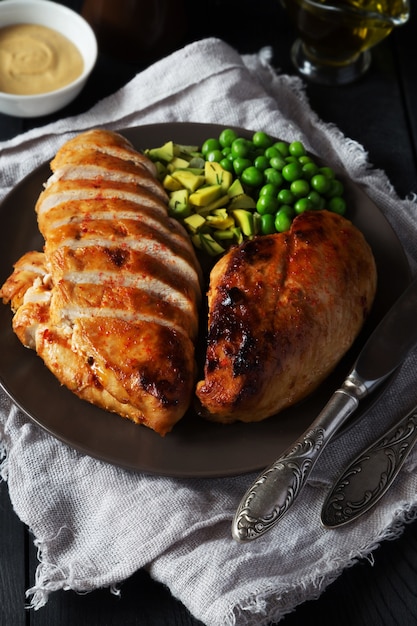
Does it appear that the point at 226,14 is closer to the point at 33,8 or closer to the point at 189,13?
the point at 189,13

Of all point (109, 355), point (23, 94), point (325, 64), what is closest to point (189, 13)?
point (325, 64)

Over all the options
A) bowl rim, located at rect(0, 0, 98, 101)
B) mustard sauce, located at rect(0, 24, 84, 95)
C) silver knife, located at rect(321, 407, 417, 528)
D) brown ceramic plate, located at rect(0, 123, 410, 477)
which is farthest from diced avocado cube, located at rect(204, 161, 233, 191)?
silver knife, located at rect(321, 407, 417, 528)

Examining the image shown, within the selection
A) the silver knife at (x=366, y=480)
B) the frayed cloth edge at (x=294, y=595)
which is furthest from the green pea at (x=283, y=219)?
the frayed cloth edge at (x=294, y=595)

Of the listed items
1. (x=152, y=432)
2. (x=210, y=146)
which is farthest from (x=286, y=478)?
(x=210, y=146)

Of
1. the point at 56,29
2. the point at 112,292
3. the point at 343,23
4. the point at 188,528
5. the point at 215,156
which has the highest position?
the point at 343,23

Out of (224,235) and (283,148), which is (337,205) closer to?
(283,148)

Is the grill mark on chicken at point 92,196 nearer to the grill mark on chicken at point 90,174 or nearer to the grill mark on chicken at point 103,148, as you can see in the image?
the grill mark on chicken at point 90,174
